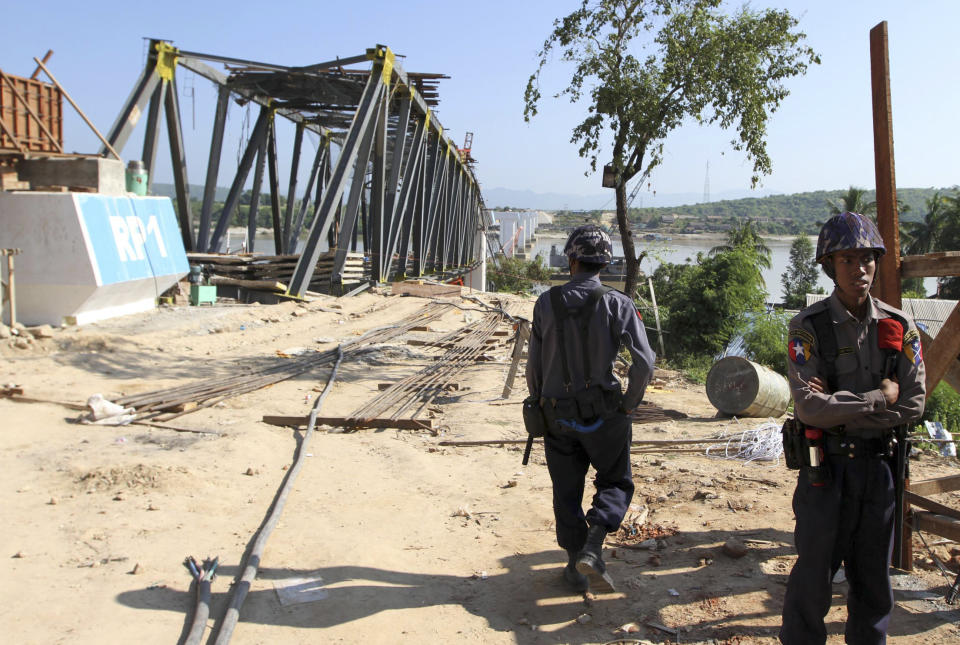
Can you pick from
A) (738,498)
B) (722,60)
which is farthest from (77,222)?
(722,60)

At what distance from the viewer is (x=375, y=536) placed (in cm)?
411

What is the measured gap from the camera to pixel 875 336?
8.65ft

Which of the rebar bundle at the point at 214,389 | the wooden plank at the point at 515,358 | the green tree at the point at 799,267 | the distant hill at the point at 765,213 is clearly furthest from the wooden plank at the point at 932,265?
the distant hill at the point at 765,213

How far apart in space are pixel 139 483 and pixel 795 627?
388 cm

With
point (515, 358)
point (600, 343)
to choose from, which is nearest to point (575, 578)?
point (600, 343)

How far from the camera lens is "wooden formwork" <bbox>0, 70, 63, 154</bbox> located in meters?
10.4

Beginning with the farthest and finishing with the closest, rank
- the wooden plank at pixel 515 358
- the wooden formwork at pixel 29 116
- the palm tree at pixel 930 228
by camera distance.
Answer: the palm tree at pixel 930 228
the wooden formwork at pixel 29 116
the wooden plank at pixel 515 358

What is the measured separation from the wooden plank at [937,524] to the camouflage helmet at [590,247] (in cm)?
201

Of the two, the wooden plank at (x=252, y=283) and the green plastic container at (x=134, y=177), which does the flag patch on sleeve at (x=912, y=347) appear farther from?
the wooden plank at (x=252, y=283)

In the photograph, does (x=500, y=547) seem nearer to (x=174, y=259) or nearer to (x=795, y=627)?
(x=795, y=627)

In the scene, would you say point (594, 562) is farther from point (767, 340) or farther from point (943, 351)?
point (767, 340)

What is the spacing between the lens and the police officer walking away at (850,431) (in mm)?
A: 2531

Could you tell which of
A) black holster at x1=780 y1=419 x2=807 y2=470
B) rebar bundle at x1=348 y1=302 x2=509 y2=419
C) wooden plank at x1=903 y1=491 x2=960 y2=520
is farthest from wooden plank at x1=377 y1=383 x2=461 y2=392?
black holster at x1=780 y1=419 x2=807 y2=470

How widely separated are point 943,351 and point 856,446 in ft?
4.49
